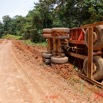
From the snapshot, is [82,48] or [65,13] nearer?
[82,48]

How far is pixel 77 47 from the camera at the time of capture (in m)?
9.45

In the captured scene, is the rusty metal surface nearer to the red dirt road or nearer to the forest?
the red dirt road

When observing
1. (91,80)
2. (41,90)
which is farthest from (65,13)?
(41,90)

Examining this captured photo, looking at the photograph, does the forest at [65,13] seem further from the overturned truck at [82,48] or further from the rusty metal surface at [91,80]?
the rusty metal surface at [91,80]

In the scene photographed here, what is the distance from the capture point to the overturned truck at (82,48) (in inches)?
297

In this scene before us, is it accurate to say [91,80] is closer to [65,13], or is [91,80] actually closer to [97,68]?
[97,68]

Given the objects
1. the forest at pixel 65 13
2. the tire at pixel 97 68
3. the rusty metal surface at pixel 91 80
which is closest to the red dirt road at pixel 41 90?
the rusty metal surface at pixel 91 80

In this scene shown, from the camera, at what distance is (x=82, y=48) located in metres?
9.10

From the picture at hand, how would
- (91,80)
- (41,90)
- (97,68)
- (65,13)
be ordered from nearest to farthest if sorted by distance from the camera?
(41,90), (91,80), (97,68), (65,13)

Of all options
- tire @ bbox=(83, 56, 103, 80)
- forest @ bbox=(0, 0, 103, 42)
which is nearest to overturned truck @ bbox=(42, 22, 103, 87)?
tire @ bbox=(83, 56, 103, 80)

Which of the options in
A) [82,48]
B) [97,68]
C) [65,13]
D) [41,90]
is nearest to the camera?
[41,90]

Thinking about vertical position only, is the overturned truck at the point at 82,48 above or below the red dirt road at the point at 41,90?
above

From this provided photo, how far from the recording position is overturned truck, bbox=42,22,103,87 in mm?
7551

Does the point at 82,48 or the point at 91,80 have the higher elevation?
the point at 82,48
